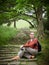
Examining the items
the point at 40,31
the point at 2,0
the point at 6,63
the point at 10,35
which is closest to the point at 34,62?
the point at 6,63

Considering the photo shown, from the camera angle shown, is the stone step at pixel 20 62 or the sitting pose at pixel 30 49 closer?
the stone step at pixel 20 62

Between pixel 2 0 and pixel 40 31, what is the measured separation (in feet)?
17.3

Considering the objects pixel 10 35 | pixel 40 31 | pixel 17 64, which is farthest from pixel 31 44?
pixel 10 35

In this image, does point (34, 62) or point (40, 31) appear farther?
point (40, 31)

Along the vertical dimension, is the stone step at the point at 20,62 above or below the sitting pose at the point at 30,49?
below

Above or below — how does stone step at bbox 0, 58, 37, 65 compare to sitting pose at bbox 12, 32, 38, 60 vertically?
below

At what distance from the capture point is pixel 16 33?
21516mm

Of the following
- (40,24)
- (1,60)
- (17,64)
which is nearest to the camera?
(17,64)

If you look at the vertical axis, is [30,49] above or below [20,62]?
above

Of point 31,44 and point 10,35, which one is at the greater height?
point 31,44

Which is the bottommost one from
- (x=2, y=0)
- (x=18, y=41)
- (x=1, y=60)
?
(x=18, y=41)

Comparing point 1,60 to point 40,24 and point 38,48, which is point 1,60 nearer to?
point 38,48

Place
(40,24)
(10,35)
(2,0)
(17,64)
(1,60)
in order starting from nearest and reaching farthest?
(17,64), (1,60), (2,0), (40,24), (10,35)

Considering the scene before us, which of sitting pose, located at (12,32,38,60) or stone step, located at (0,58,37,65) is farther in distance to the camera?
sitting pose, located at (12,32,38,60)
